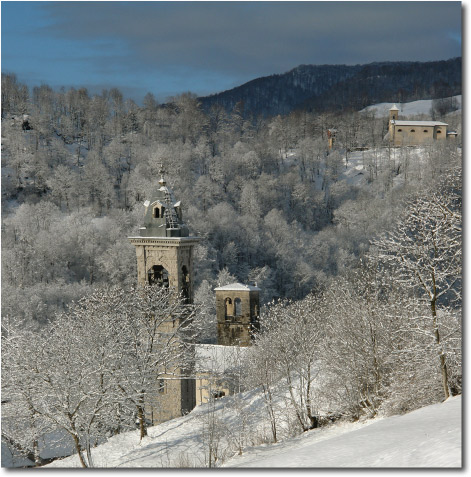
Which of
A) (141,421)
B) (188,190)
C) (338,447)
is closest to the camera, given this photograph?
(338,447)

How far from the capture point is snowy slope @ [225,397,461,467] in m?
5.55

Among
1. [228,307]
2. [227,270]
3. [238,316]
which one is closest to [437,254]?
[238,316]

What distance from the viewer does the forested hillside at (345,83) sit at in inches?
397

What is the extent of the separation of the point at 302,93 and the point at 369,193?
3650 centimetres

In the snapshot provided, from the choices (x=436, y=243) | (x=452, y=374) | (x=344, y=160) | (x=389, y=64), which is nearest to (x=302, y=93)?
(x=389, y=64)

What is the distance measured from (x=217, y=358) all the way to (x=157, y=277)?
3983 mm

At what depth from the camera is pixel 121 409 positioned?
11375 mm

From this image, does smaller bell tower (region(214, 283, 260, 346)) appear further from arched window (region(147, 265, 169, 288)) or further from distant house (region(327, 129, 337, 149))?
distant house (region(327, 129, 337, 149))

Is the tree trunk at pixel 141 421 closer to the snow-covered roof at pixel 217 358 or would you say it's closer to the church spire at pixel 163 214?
the snow-covered roof at pixel 217 358

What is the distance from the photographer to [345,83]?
12.0 metres

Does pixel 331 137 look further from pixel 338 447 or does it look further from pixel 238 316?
pixel 338 447

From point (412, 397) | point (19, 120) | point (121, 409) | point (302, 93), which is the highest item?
point (19, 120)

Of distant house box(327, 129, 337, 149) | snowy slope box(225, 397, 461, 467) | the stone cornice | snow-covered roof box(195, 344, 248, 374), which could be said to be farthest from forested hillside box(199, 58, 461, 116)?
distant house box(327, 129, 337, 149)

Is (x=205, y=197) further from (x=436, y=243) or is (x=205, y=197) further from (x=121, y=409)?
(x=436, y=243)
